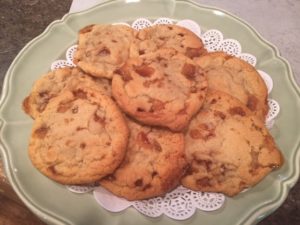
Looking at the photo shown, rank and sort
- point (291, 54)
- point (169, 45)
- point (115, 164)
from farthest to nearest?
point (291, 54) → point (169, 45) → point (115, 164)

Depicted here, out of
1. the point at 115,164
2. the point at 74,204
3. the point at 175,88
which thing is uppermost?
the point at 175,88

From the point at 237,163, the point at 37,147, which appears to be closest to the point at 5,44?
the point at 37,147

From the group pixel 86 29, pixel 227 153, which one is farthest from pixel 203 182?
pixel 86 29

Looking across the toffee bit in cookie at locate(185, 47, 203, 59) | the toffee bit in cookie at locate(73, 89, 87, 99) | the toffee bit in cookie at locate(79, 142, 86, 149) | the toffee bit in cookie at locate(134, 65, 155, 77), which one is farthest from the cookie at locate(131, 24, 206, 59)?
the toffee bit in cookie at locate(79, 142, 86, 149)

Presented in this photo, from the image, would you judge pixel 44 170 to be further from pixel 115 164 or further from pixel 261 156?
pixel 261 156

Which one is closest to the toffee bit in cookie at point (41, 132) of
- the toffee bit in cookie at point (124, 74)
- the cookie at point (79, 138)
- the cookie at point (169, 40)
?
the cookie at point (79, 138)

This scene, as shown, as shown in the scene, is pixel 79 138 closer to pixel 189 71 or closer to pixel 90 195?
pixel 90 195
